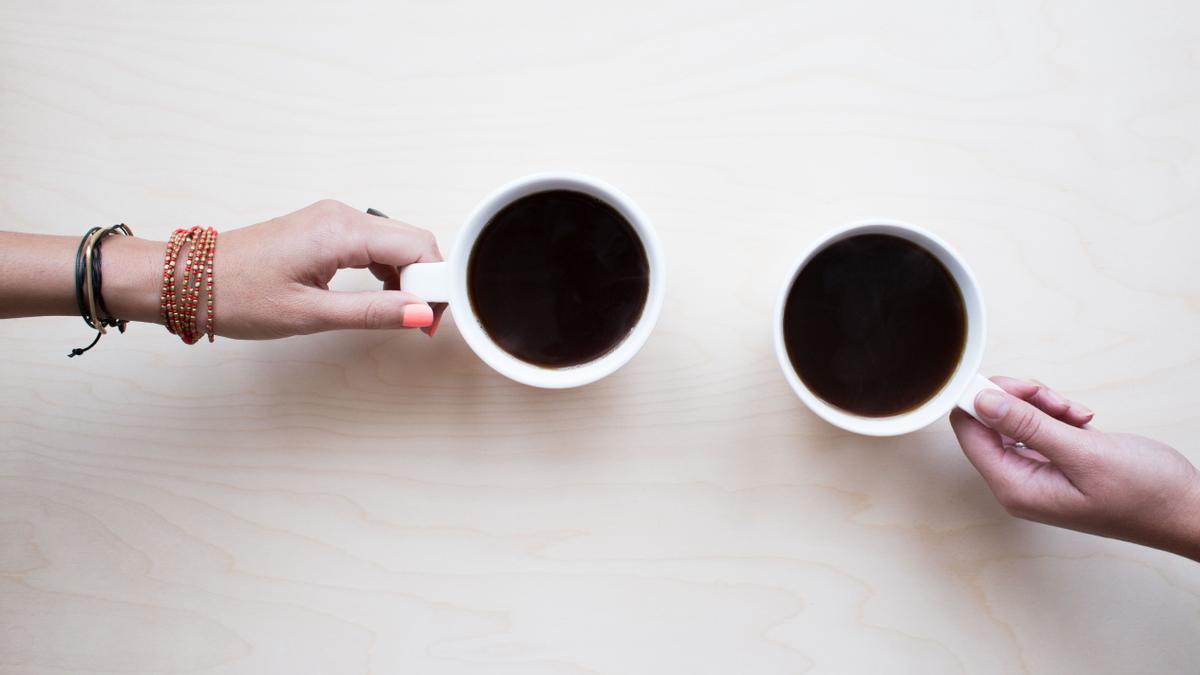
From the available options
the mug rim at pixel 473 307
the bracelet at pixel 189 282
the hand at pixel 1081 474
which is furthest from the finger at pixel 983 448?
the bracelet at pixel 189 282

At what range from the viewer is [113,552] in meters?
0.79

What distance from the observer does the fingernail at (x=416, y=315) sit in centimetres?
61

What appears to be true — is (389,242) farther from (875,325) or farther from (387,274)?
(875,325)

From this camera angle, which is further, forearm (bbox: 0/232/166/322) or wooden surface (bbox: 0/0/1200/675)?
wooden surface (bbox: 0/0/1200/675)

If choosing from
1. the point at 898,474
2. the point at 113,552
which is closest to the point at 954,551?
the point at 898,474

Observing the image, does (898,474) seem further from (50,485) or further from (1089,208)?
(50,485)

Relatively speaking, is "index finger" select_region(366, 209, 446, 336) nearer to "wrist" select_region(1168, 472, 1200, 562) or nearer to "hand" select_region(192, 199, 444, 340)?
"hand" select_region(192, 199, 444, 340)

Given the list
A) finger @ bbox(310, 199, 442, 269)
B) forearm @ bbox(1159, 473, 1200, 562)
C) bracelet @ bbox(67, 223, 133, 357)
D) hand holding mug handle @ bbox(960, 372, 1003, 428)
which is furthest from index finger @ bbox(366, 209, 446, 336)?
forearm @ bbox(1159, 473, 1200, 562)

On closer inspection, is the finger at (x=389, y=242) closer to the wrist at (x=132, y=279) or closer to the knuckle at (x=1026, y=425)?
the wrist at (x=132, y=279)

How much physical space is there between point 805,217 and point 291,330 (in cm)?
58

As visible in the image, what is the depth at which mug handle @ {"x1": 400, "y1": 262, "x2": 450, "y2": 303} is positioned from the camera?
62 cm

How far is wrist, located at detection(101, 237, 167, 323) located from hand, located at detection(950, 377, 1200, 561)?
2.72 feet

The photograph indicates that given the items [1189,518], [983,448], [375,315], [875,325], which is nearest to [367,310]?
[375,315]

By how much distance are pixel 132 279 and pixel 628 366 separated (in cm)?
52
